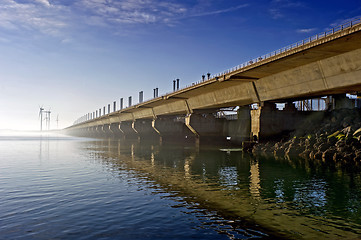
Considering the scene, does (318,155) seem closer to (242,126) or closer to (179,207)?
(242,126)

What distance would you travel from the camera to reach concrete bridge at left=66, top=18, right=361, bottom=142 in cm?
2705

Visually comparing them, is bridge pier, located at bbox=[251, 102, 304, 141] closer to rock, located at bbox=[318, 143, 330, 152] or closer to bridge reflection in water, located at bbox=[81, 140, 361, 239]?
rock, located at bbox=[318, 143, 330, 152]

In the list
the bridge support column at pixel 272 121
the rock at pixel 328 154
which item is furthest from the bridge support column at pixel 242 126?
the rock at pixel 328 154

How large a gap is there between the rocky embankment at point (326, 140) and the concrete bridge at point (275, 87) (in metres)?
2.37

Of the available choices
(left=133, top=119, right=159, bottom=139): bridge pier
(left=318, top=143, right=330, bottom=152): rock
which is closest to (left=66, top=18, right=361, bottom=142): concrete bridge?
(left=318, top=143, right=330, bottom=152): rock

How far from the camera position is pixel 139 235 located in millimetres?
8383

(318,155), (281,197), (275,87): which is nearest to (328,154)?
(318,155)

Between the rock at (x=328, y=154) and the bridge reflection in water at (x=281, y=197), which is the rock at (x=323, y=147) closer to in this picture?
the rock at (x=328, y=154)

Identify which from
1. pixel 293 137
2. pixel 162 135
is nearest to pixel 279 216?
pixel 293 137

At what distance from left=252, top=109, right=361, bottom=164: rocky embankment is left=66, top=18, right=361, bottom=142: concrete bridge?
7.79ft

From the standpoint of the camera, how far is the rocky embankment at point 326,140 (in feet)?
96.7

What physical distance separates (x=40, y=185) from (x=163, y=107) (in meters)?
55.1

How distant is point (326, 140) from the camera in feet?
110

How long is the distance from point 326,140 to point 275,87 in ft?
30.0
